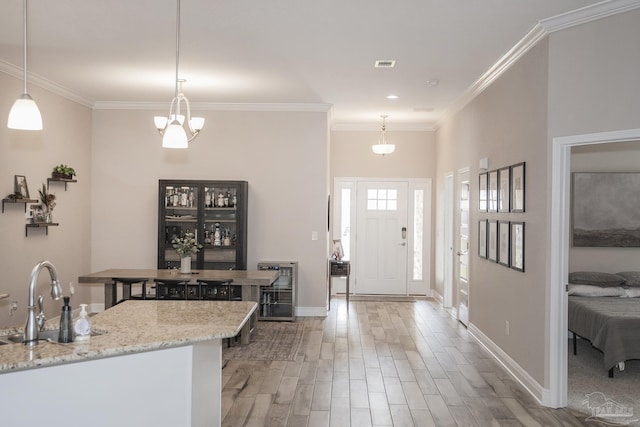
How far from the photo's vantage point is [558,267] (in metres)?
4.15

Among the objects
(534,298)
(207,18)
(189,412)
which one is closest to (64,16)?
(207,18)

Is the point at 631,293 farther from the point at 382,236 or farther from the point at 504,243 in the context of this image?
the point at 382,236

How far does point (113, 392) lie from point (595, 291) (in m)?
5.18

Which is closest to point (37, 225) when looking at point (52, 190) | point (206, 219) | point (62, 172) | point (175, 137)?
point (52, 190)

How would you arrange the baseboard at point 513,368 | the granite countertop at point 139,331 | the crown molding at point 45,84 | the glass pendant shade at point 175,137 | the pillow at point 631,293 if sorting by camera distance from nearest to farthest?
the granite countertop at point 139,331 → the glass pendant shade at point 175,137 → the baseboard at point 513,368 → the crown molding at point 45,84 → the pillow at point 631,293

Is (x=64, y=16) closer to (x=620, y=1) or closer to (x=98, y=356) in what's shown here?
(x=98, y=356)

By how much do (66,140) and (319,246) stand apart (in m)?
3.47

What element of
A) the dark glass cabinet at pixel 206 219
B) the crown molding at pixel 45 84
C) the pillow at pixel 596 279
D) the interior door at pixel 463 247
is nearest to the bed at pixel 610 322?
the pillow at pixel 596 279

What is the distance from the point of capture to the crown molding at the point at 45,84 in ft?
18.3

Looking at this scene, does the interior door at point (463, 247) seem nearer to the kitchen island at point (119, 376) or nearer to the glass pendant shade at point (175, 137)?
the glass pendant shade at point (175, 137)

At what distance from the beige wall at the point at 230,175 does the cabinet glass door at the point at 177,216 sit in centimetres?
37

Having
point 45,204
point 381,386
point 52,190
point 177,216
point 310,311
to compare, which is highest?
point 52,190

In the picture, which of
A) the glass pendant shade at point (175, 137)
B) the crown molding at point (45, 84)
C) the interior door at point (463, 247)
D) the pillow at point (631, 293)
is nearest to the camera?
the glass pendant shade at point (175, 137)

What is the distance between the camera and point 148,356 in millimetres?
2693
